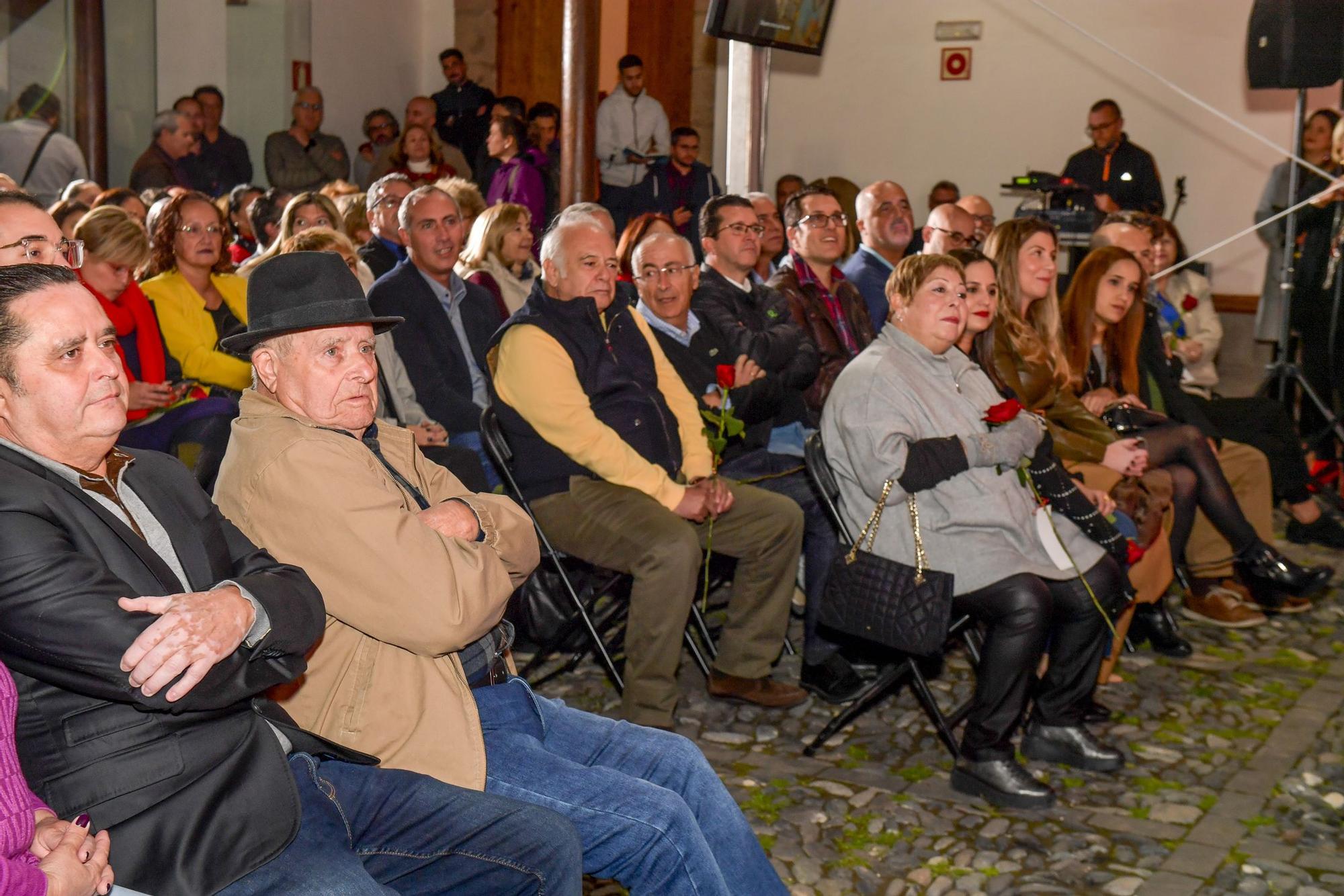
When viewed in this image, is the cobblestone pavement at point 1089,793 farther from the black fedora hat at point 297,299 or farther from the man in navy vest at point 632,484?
the black fedora hat at point 297,299

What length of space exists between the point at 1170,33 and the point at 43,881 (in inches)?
459

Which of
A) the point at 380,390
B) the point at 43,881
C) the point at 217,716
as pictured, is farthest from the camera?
the point at 380,390

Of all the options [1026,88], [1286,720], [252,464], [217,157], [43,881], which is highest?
[1026,88]

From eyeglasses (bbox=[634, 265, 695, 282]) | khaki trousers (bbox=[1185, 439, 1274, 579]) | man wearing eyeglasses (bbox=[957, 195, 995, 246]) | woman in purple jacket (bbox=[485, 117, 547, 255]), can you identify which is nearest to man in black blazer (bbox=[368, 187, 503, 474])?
eyeglasses (bbox=[634, 265, 695, 282])

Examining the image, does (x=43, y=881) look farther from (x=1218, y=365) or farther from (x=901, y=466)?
(x=1218, y=365)

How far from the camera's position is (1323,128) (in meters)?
9.20

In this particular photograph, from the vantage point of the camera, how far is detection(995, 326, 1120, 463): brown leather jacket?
484cm

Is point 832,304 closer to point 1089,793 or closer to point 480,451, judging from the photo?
point 480,451

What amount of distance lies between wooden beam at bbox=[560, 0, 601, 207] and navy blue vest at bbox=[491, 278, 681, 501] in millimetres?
2907

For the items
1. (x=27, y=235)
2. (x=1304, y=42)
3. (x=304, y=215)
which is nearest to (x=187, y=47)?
(x=304, y=215)

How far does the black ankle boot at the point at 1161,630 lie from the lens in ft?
16.8

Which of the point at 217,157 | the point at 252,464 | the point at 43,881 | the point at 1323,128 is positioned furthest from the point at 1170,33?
the point at 43,881

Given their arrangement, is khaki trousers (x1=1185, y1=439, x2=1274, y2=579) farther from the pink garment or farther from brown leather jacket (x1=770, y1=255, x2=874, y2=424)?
the pink garment

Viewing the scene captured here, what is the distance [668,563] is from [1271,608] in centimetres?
292
